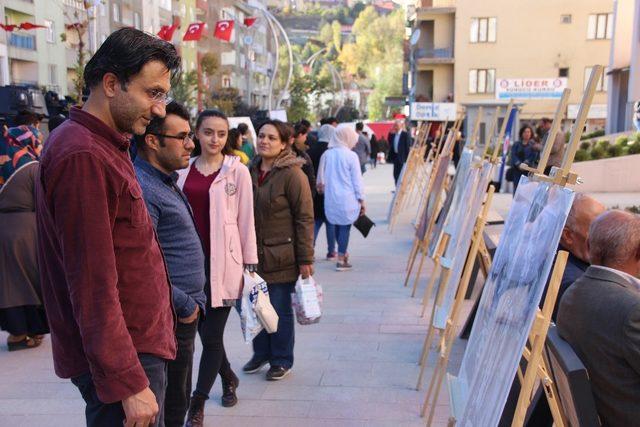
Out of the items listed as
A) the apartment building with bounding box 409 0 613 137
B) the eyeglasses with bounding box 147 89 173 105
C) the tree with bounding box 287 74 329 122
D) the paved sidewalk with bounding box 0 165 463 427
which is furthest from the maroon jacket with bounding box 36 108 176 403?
the tree with bounding box 287 74 329 122

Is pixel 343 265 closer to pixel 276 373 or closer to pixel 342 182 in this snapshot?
pixel 342 182

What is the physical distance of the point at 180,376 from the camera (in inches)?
133

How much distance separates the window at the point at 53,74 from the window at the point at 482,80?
2824 cm

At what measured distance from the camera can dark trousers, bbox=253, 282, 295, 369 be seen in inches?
205

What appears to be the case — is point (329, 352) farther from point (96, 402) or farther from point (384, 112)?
point (384, 112)

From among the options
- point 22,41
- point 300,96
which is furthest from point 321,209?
point 300,96

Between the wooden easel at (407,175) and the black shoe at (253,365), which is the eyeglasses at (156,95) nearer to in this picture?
the black shoe at (253,365)

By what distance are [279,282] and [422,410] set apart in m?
1.29

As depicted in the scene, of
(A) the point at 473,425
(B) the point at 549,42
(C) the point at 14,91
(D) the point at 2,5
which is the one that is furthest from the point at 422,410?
(B) the point at 549,42

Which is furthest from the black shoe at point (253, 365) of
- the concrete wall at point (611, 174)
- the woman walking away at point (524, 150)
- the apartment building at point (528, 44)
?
the apartment building at point (528, 44)

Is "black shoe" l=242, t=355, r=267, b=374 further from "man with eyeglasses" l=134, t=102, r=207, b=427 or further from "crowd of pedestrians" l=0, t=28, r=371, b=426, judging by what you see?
"man with eyeglasses" l=134, t=102, r=207, b=427

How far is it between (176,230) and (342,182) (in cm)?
591

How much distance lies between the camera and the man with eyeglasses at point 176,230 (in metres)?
3.24

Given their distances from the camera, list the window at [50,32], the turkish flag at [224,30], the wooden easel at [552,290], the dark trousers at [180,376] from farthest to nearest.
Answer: the window at [50,32], the turkish flag at [224,30], the dark trousers at [180,376], the wooden easel at [552,290]
